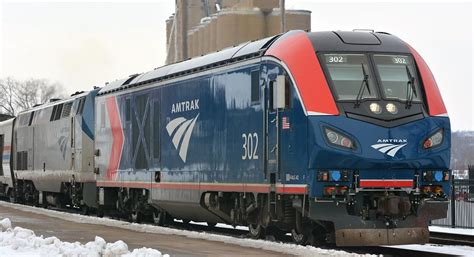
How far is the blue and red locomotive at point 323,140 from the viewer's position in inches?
591

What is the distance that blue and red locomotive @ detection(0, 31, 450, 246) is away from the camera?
15.0m

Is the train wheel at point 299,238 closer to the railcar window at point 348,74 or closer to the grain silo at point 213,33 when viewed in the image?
the railcar window at point 348,74

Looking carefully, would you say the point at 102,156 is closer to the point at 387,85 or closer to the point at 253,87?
the point at 253,87

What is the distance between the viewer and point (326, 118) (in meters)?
15.0

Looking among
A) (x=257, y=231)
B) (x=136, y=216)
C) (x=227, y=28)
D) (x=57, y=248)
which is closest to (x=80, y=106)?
(x=136, y=216)

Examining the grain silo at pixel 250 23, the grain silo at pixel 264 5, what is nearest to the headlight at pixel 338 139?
the grain silo at pixel 250 23

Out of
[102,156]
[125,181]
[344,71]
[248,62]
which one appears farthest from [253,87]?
[102,156]

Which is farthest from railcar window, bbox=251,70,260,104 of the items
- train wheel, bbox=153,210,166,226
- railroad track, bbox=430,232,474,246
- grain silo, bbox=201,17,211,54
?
grain silo, bbox=201,17,211,54

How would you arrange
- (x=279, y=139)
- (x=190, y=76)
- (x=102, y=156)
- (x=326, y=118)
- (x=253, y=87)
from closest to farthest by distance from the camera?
(x=326, y=118)
(x=279, y=139)
(x=253, y=87)
(x=190, y=76)
(x=102, y=156)

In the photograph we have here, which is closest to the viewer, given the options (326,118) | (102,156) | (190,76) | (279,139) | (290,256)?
(290,256)

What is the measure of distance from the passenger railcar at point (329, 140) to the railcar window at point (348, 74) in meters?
0.02

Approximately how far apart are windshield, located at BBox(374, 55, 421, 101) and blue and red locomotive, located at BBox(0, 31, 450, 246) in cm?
2

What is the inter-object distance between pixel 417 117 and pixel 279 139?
97.4 inches

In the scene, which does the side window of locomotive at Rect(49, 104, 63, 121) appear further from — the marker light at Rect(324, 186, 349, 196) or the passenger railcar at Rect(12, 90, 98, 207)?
the marker light at Rect(324, 186, 349, 196)
